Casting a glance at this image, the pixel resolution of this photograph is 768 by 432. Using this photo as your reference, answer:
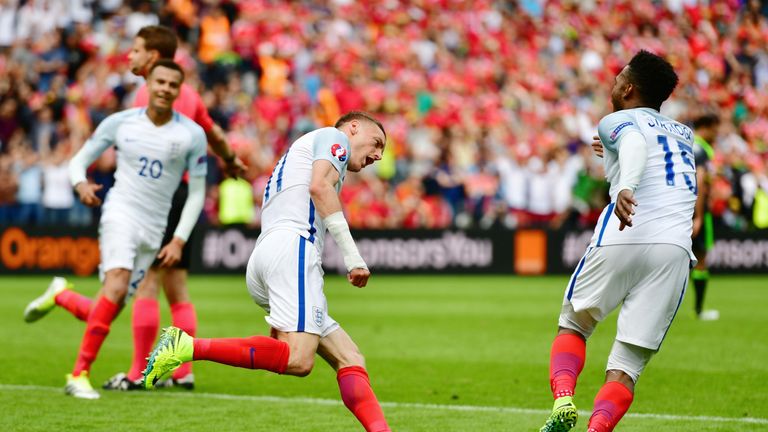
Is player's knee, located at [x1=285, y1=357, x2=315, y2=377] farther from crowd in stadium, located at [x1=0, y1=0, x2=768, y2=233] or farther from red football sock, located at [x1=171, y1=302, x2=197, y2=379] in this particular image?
crowd in stadium, located at [x1=0, y1=0, x2=768, y2=233]

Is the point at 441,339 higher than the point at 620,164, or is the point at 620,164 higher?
the point at 620,164

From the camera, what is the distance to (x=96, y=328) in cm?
840

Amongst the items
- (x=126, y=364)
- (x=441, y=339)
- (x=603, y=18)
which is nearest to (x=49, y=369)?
(x=126, y=364)

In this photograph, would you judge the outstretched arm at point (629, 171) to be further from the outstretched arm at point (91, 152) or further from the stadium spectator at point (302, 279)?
the outstretched arm at point (91, 152)

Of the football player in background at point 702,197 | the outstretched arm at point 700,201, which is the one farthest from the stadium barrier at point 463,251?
the outstretched arm at point 700,201

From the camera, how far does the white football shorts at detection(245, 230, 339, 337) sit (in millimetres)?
6004

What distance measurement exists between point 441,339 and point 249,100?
503 inches

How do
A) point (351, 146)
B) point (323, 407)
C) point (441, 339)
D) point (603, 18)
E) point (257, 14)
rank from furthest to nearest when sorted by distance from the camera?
point (603, 18)
point (257, 14)
point (441, 339)
point (323, 407)
point (351, 146)

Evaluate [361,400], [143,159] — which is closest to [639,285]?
[361,400]

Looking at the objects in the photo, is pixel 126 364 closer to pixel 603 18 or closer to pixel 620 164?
pixel 620 164

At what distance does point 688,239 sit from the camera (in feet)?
20.1

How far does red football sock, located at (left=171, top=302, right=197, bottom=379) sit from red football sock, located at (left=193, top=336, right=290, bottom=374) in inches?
120

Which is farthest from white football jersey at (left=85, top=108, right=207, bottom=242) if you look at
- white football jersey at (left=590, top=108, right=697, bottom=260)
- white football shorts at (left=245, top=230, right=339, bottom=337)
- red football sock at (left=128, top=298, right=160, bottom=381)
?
white football jersey at (left=590, top=108, right=697, bottom=260)

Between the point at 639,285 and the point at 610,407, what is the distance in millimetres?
627
